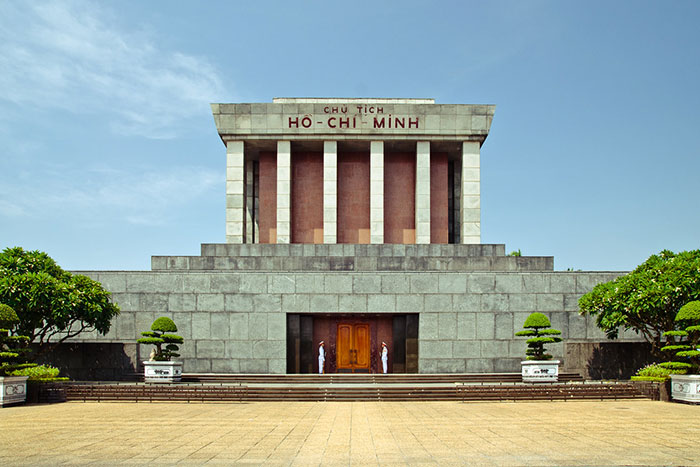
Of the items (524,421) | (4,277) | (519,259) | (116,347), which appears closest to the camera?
(524,421)

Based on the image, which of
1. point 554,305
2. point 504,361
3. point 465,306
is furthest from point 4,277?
point 554,305

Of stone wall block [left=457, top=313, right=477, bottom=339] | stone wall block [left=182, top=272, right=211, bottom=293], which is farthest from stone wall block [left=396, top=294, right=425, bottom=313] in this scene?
stone wall block [left=182, top=272, right=211, bottom=293]

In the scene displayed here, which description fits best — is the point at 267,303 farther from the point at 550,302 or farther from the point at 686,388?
the point at 686,388

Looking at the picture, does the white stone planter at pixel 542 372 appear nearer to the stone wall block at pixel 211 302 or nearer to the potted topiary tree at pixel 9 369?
the stone wall block at pixel 211 302

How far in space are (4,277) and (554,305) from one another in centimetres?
2445

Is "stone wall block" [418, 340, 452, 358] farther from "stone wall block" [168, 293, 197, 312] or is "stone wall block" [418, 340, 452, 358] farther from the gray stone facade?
"stone wall block" [168, 293, 197, 312]

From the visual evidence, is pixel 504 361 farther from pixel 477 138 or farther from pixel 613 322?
pixel 477 138

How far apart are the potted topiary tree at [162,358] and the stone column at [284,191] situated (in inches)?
451

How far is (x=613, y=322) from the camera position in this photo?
25.5 meters

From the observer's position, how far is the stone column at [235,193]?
3747cm

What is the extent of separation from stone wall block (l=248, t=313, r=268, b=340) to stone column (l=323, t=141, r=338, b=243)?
9040 millimetres

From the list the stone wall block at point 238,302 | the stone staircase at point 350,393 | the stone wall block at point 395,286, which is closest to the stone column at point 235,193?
the stone wall block at point 238,302

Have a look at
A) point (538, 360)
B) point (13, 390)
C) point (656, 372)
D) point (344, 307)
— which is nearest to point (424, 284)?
point (344, 307)

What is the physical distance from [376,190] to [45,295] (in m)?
19.8
